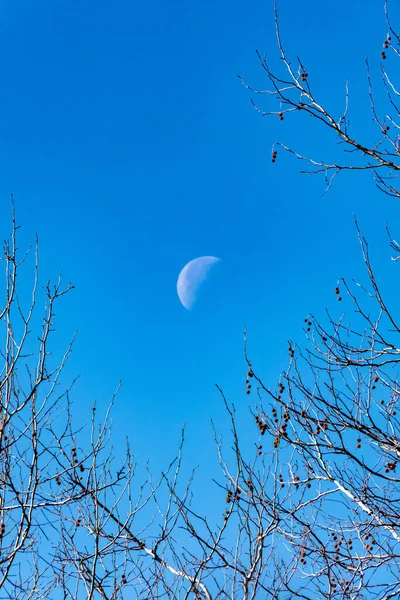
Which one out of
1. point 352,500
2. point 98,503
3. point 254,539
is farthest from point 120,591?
point 352,500

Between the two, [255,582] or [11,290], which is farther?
[11,290]

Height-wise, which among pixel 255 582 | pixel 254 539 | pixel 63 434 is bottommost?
pixel 255 582

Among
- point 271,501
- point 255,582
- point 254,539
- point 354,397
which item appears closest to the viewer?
point 255,582

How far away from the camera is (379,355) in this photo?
454 centimetres

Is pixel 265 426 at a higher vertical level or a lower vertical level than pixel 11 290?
lower

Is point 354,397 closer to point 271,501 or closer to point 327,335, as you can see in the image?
point 327,335

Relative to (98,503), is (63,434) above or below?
above

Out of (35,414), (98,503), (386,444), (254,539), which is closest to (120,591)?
(98,503)

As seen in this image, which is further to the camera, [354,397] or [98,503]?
[354,397]

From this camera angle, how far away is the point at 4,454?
14.8ft

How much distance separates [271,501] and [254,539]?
36 centimetres

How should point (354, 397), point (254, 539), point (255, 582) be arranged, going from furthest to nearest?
1. point (354, 397)
2. point (254, 539)
3. point (255, 582)

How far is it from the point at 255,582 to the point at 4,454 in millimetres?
2227

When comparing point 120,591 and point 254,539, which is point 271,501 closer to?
point 254,539
